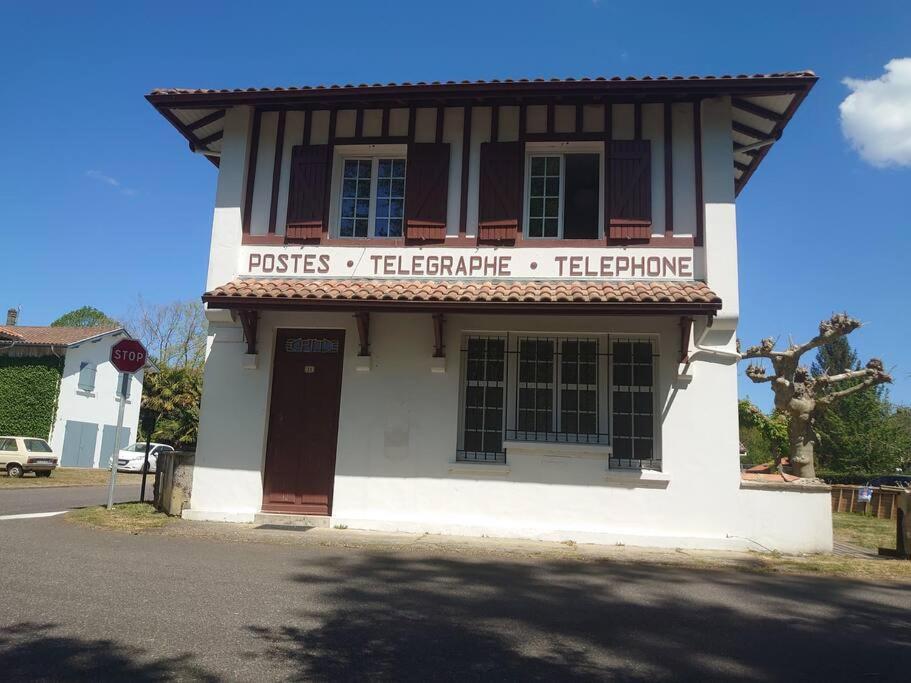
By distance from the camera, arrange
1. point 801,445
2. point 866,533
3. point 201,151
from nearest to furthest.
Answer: point 201,151
point 866,533
point 801,445

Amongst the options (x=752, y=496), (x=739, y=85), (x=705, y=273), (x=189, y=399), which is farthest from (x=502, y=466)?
(x=189, y=399)

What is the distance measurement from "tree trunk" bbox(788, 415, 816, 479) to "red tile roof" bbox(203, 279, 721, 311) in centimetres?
750

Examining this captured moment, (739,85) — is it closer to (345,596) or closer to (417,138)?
(417,138)

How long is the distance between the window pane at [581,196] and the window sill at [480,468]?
3576 millimetres

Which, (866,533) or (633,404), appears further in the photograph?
(866,533)

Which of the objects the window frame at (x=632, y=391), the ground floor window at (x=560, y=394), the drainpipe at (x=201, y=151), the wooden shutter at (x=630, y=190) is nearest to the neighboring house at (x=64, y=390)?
the drainpipe at (x=201, y=151)

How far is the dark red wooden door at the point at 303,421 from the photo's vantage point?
10.3 metres

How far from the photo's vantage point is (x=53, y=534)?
28.1 feet

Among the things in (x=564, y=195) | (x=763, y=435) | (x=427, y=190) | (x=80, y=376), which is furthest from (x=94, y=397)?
(x=763, y=435)

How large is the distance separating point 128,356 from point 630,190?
8.27 m

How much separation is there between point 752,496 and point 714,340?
2.15 metres

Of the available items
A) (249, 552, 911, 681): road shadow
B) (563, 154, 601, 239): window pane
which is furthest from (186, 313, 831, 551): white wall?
(249, 552, 911, 681): road shadow

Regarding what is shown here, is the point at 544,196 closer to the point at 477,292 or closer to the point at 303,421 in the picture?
the point at 477,292

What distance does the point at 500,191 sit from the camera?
34.4ft
